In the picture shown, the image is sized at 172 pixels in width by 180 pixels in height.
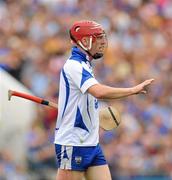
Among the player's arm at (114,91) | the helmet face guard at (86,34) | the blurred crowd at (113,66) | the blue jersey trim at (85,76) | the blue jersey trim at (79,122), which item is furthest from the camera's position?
the blurred crowd at (113,66)

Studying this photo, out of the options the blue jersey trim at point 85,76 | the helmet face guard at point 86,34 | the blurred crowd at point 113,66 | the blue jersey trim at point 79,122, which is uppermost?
the helmet face guard at point 86,34

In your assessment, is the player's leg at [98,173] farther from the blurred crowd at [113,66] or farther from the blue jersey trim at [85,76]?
the blurred crowd at [113,66]

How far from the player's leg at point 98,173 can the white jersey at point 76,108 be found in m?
0.22

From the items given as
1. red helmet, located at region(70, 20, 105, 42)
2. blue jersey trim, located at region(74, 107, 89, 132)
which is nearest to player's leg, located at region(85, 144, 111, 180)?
blue jersey trim, located at region(74, 107, 89, 132)

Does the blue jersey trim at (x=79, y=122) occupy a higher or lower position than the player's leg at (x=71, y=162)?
higher

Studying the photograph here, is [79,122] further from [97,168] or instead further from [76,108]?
[97,168]

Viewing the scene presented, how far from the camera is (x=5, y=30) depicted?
15711 mm

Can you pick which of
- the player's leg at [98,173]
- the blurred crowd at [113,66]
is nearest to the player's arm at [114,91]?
the player's leg at [98,173]

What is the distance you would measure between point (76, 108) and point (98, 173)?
0.61 meters

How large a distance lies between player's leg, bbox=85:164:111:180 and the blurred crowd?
5354 millimetres

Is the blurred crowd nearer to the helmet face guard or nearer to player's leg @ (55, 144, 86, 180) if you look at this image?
player's leg @ (55, 144, 86, 180)

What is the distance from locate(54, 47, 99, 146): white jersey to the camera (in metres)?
7.79

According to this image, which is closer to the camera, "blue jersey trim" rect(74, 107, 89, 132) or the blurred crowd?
"blue jersey trim" rect(74, 107, 89, 132)

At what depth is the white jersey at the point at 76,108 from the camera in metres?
7.79
